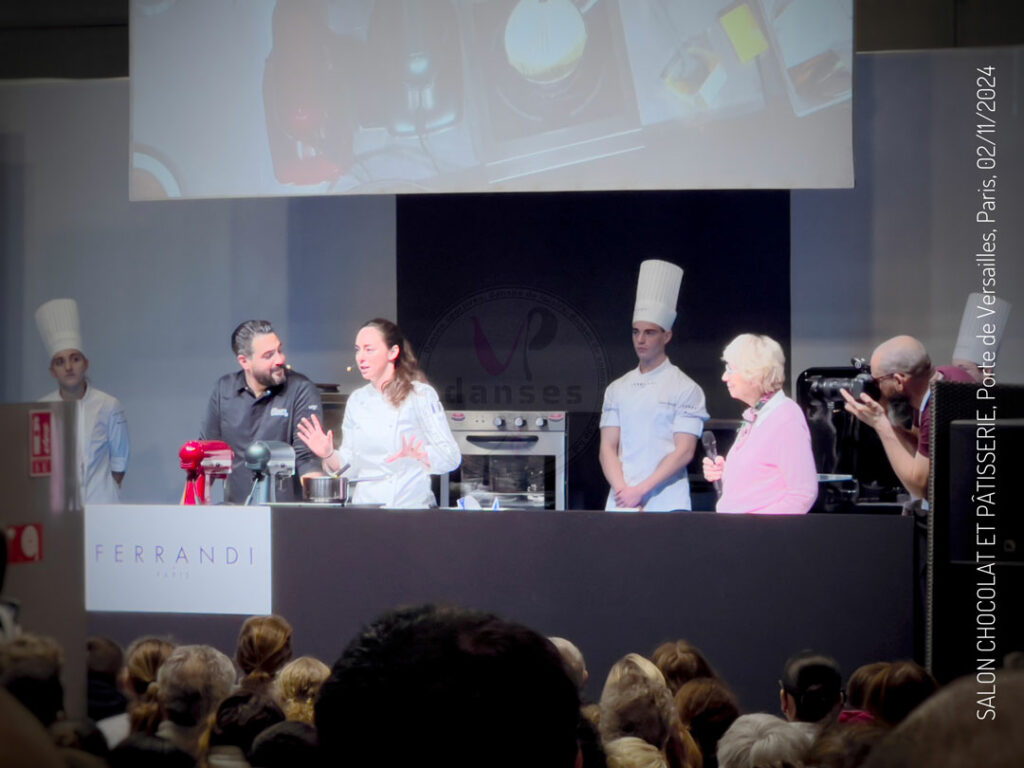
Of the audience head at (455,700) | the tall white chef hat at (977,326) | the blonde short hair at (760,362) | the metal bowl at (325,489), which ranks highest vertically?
the tall white chef hat at (977,326)

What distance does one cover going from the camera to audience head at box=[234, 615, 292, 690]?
245 centimetres

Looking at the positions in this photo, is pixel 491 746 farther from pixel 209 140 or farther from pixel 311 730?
pixel 209 140

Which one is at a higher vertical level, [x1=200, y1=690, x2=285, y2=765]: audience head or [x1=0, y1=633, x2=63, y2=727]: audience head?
[x1=0, y1=633, x2=63, y2=727]: audience head

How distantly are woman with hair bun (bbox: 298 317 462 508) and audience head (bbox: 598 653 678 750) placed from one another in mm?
2187

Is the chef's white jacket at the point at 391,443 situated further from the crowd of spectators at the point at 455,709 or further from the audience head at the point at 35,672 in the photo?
the audience head at the point at 35,672

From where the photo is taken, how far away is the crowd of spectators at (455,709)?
39 centimetres

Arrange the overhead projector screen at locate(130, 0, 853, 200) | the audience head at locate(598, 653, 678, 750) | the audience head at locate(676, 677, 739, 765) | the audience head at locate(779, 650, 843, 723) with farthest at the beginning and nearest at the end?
the overhead projector screen at locate(130, 0, 853, 200) → the audience head at locate(779, 650, 843, 723) → the audience head at locate(676, 677, 739, 765) → the audience head at locate(598, 653, 678, 750)

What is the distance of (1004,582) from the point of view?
1.50m

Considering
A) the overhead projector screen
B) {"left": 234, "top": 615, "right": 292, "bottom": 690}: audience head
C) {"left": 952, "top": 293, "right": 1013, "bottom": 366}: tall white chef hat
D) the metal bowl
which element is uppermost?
the overhead projector screen

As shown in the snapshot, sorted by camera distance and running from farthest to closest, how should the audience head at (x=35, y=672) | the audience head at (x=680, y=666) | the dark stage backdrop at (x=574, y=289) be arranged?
the dark stage backdrop at (x=574, y=289) < the audience head at (x=680, y=666) < the audience head at (x=35, y=672)

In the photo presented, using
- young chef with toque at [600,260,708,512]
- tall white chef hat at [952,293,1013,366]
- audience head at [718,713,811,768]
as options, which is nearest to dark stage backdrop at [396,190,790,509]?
tall white chef hat at [952,293,1013,366]

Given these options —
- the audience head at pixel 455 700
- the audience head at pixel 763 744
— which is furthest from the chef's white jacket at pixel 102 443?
the audience head at pixel 455 700

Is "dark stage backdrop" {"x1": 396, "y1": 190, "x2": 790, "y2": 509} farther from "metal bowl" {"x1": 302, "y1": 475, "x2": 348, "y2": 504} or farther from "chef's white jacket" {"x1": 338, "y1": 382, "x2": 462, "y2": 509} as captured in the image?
"metal bowl" {"x1": 302, "y1": 475, "x2": 348, "y2": 504}

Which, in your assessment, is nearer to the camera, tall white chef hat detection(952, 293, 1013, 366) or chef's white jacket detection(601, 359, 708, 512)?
chef's white jacket detection(601, 359, 708, 512)
